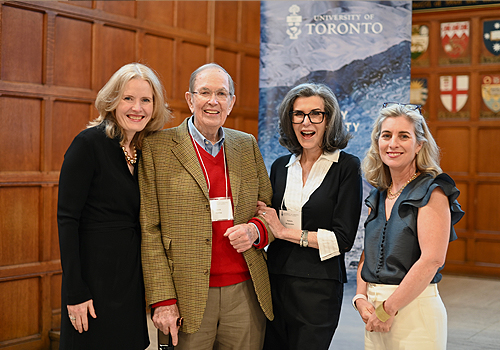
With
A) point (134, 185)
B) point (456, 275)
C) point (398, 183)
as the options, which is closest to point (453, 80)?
point (456, 275)

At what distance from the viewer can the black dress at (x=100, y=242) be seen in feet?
5.98

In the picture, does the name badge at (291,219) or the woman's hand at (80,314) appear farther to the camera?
the name badge at (291,219)

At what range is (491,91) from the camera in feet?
20.8

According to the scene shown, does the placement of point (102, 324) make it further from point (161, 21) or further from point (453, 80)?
point (453, 80)

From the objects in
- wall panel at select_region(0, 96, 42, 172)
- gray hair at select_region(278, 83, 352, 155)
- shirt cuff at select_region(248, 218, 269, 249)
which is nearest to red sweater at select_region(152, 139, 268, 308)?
shirt cuff at select_region(248, 218, 269, 249)

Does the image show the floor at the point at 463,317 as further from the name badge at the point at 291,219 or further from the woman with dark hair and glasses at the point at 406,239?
the woman with dark hair and glasses at the point at 406,239

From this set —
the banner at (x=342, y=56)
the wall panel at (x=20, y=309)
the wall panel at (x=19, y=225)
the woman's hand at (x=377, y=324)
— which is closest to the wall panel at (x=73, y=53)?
the wall panel at (x=19, y=225)

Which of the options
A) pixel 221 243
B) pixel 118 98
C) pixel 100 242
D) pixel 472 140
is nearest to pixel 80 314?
pixel 100 242

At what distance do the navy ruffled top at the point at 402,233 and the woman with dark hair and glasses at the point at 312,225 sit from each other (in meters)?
0.22

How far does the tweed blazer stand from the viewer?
6.51 ft

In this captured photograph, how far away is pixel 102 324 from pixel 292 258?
903mm

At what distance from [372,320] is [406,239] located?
1.20 feet

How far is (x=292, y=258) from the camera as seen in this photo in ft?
7.33

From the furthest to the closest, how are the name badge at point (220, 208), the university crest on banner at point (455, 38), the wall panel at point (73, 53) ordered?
1. the university crest on banner at point (455, 38)
2. the wall panel at point (73, 53)
3. the name badge at point (220, 208)
